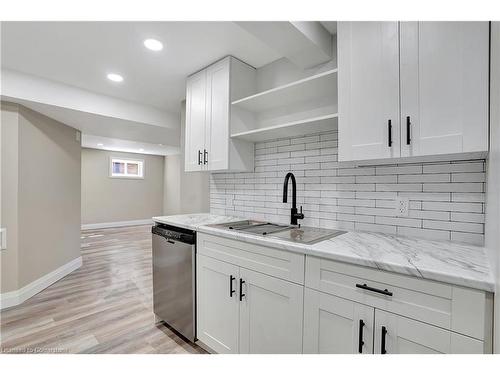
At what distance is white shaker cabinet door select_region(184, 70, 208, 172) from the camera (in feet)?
7.96

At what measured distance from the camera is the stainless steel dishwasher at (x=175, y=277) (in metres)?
1.89

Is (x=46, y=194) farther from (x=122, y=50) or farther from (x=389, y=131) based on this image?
(x=389, y=131)

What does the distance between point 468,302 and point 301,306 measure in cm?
70

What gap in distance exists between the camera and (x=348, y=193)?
1800 millimetres

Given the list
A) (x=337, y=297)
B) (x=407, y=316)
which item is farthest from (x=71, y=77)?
(x=407, y=316)

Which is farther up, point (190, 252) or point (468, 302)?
point (468, 302)

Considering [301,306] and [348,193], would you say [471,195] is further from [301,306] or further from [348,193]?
[301,306]

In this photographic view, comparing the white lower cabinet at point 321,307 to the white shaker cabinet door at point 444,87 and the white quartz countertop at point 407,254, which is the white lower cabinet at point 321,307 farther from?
the white shaker cabinet door at point 444,87

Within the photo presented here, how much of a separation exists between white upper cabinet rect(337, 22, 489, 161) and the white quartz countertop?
1.59ft

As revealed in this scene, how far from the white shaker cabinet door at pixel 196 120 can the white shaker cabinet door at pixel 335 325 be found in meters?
1.66

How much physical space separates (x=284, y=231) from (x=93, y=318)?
2.08 meters

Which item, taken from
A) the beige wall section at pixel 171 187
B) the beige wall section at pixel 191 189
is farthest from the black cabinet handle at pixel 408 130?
the beige wall section at pixel 171 187

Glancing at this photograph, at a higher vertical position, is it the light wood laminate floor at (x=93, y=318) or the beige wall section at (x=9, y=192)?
the beige wall section at (x=9, y=192)

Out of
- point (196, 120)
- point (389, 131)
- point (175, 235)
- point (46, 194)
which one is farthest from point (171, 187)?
point (389, 131)
